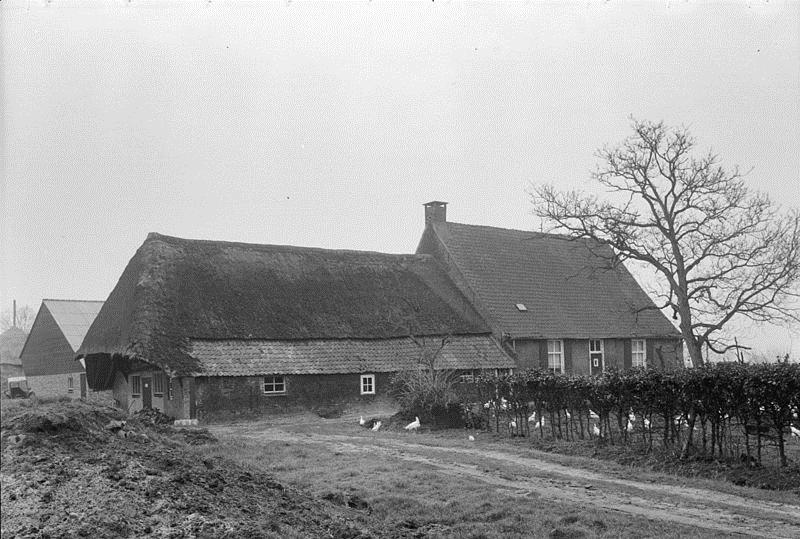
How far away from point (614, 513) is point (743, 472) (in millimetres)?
4201

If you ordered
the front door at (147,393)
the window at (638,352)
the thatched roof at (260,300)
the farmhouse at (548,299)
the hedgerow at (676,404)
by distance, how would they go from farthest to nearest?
the window at (638,352), the farmhouse at (548,299), the front door at (147,393), the thatched roof at (260,300), the hedgerow at (676,404)

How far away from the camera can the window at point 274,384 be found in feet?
91.1

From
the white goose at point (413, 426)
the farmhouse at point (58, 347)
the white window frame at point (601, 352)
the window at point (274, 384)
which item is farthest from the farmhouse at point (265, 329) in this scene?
the farmhouse at point (58, 347)

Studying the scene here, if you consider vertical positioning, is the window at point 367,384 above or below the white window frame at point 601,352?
below

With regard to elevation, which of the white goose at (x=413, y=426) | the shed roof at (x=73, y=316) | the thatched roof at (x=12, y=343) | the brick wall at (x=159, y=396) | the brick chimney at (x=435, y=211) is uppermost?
the brick chimney at (x=435, y=211)

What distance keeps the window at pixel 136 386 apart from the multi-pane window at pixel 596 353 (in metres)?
20.4

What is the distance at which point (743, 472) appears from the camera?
1329cm

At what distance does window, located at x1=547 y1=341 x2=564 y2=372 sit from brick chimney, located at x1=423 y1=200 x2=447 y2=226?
8759 mm

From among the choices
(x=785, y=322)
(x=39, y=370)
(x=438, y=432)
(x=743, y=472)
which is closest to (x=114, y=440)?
(x=743, y=472)

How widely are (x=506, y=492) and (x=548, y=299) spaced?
26167 mm

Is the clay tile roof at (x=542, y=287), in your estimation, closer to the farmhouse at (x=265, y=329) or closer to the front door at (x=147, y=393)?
the farmhouse at (x=265, y=329)

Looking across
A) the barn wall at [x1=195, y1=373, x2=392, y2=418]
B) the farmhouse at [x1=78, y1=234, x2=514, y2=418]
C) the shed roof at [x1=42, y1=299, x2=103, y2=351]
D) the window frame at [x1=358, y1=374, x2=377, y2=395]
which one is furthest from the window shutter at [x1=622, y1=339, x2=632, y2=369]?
the shed roof at [x1=42, y1=299, x2=103, y2=351]

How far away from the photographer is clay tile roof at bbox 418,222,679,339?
35500 millimetres

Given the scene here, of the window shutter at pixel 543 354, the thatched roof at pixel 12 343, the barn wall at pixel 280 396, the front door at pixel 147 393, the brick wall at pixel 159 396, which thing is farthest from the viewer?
the thatched roof at pixel 12 343
